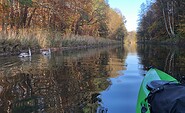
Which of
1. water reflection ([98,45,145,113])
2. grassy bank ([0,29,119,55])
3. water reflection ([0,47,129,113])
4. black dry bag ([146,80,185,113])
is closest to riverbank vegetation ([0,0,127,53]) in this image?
grassy bank ([0,29,119,55])

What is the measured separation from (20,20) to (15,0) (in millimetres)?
2915

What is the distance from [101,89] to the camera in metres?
5.93

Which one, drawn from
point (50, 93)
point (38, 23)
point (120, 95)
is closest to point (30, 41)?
point (38, 23)

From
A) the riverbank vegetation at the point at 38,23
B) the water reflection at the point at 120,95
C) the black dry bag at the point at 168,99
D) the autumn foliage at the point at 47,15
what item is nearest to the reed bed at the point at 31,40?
→ the riverbank vegetation at the point at 38,23

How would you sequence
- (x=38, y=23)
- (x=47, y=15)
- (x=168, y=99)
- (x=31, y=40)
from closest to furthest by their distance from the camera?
1. (x=168, y=99)
2. (x=31, y=40)
3. (x=47, y=15)
4. (x=38, y=23)

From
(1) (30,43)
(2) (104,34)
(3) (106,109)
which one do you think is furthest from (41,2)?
(2) (104,34)

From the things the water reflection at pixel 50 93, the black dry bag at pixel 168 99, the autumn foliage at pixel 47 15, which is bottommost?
the water reflection at pixel 50 93

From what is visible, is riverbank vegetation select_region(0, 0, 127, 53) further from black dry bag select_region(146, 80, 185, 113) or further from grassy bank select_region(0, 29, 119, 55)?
black dry bag select_region(146, 80, 185, 113)

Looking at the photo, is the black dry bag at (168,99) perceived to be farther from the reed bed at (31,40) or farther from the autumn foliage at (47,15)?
the autumn foliage at (47,15)

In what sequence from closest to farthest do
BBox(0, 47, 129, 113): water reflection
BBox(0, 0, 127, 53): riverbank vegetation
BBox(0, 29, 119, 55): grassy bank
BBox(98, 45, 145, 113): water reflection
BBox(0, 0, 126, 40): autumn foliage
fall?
BBox(0, 47, 129, 113): water reflection < BBox(98, 45, 145, 113): water reflection < BBox(0, 29, 119, 55): grassy bank < BBox(0, 0, 127, 53): riverbank vegetation < BBox(0, 0, 126, 40): autumn foliage

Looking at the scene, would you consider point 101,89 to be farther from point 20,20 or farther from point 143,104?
point 20,20

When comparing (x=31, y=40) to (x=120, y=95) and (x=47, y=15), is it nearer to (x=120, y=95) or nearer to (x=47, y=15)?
(x=47, y=15)

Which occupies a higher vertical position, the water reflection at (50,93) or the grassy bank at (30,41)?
the grassy bank at (30,41)

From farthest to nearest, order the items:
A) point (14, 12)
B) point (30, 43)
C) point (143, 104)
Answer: point (14, 12) → point (30, 43) → point (143, 104)
